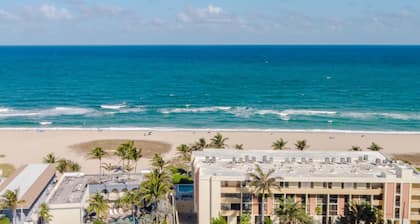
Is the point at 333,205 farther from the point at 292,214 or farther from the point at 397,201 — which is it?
the point at 292,214

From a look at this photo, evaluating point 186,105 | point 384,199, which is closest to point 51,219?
point 384,199

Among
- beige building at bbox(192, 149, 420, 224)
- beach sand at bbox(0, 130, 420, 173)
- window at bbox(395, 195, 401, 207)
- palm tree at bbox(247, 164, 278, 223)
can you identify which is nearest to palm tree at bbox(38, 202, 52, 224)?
beige building at bbox(192, 149, 420, 224)

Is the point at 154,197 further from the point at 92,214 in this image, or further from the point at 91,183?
the point at 91,183

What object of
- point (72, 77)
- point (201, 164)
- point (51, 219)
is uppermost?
point (72, 77)

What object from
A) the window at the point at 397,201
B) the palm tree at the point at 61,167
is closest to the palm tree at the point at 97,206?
the palm tree at the point at 61,167

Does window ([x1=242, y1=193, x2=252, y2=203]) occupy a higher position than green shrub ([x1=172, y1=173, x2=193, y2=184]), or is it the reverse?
window ([x1=242, y1=193, x2=252, y2=203])

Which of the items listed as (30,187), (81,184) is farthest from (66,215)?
(81,184)

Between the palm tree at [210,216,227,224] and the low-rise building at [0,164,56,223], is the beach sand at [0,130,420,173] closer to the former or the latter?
the low-rise building at [0,164,56,223]
